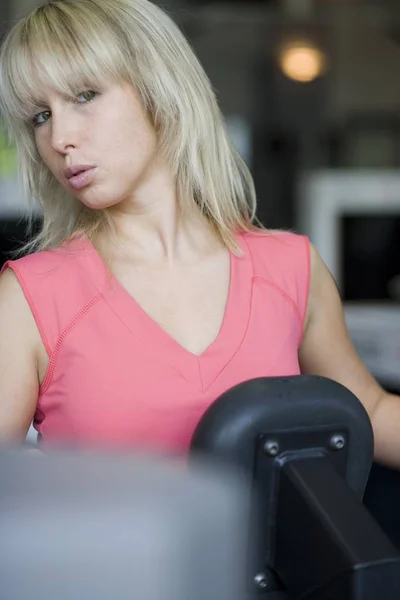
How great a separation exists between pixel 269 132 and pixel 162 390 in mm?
5075

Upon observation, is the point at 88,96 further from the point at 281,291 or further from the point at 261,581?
the point at 261,581

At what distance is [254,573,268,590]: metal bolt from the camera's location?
642mm

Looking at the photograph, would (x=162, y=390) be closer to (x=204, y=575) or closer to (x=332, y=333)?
(x=332, y=333)

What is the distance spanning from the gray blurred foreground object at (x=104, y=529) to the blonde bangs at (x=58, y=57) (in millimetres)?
605

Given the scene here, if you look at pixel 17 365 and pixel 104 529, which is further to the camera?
pixel 17 365

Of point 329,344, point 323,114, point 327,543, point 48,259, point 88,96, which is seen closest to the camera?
point 327,543

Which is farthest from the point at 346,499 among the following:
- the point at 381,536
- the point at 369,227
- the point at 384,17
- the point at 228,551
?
the point at 384,17

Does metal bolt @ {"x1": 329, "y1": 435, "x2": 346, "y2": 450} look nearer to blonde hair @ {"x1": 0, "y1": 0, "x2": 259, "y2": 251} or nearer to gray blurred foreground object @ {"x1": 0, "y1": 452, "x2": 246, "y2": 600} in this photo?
gray blurred foreground object @ {"x1": 0, "y1": 452, "x2": 246, "y2": 600}

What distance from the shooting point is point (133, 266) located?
1151 millimetres

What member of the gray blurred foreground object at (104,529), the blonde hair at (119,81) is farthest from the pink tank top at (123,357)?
the gray blurred foreground object at (104,529)

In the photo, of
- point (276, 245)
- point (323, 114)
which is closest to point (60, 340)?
point (276, 245)

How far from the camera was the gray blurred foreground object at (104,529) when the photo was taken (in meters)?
0.45

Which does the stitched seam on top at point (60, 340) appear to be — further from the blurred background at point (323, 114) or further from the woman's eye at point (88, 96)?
the blurred background at point (323, 114)

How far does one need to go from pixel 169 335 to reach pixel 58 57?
0.97 ft
